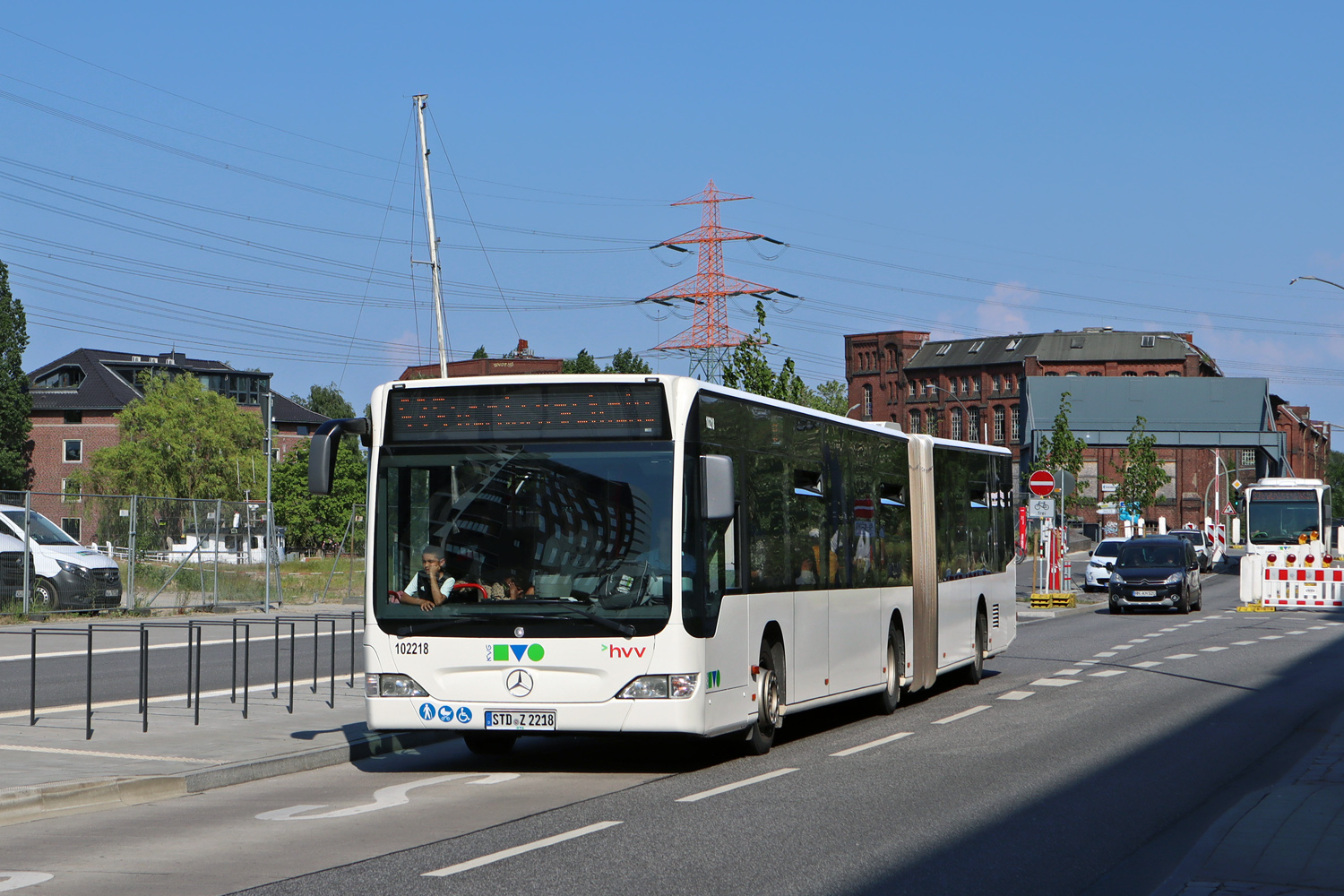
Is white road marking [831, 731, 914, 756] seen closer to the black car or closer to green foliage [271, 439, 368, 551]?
the black car

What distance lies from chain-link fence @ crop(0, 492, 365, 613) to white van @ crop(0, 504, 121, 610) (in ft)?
0.06

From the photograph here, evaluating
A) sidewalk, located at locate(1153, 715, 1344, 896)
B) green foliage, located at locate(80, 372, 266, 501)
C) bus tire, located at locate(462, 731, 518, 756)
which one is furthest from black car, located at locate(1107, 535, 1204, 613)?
green foliage, located at locate(80, 372, 266, 501)

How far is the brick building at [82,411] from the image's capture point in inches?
4476

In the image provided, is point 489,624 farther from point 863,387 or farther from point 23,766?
point 863,387

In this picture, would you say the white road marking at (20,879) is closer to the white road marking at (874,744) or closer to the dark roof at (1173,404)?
the white road marking at (874,744)

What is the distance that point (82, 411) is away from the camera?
115m

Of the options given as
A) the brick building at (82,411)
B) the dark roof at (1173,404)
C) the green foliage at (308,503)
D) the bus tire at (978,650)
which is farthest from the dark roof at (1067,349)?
the bus tire at (978,650)

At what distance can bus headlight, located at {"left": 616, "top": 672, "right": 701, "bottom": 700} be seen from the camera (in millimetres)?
11125

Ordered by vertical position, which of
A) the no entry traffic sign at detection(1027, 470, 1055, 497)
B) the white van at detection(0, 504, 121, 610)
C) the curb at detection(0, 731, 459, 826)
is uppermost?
the no entry traffic sign at detection(1027, 470, 1055, 497)

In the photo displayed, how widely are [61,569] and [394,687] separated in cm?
2170

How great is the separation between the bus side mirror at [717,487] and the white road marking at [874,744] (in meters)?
2.76

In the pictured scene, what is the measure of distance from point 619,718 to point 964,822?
2681 mm

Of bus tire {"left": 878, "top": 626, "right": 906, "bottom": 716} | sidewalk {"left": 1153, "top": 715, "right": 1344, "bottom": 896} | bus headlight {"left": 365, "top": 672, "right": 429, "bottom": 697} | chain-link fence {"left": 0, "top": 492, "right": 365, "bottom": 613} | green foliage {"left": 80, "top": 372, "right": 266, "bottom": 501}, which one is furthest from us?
green foliage {"left": 80, "top": 372, "right": 266, "bottom": 501}

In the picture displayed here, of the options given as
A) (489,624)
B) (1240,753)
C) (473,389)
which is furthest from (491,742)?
(1240,753)
